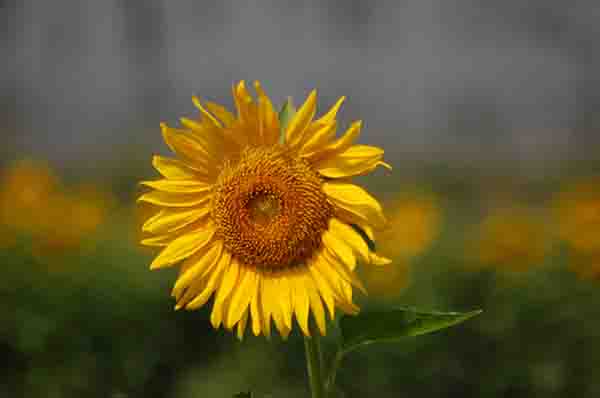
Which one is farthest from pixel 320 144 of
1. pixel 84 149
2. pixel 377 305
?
pixel 84 149

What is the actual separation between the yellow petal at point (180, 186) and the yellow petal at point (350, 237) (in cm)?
17

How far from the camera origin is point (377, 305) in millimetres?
2229

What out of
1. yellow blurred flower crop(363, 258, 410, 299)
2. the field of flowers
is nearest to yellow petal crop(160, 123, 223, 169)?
the field of flowers

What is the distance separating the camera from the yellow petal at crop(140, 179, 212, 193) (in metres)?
1.01

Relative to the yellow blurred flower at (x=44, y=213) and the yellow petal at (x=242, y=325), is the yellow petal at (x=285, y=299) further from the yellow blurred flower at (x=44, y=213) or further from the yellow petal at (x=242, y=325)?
the yellow blurred flower at (x=44, y=213)

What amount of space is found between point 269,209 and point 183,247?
0.12 metres

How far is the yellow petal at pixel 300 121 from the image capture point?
0.95 m

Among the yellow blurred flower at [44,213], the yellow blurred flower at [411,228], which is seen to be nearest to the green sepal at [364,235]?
the yellow blurred flower at [411,228]

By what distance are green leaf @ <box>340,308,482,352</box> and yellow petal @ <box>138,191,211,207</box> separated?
9.0 inches

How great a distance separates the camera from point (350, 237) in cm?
97

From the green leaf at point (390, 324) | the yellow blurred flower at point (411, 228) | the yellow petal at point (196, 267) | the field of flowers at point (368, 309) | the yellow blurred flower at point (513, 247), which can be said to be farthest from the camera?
the yellow blurred flower at point (411, 228)

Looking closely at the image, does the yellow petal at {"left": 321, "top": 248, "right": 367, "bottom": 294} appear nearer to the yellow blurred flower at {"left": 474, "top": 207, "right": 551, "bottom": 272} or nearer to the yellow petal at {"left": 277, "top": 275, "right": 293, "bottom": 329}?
the yellow petal at {"left": 277, "top": 275, "right": 293, "bottom": 329}

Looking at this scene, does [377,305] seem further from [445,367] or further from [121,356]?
[121,356]

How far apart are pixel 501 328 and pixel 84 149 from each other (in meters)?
3.59
